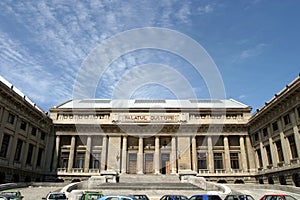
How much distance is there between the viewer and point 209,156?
4331 centimetres

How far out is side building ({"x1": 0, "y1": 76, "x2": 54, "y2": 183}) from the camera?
30.3 m

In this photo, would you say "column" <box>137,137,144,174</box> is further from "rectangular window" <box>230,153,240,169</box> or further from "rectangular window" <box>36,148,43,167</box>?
"rectangular window" <box>36,148,43,167</box>

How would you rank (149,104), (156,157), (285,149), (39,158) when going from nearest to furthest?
(285,149) < (39,158) < (156,157) < (149,104)

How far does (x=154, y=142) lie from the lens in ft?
147

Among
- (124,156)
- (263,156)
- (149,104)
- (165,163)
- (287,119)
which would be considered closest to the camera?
(287,119)

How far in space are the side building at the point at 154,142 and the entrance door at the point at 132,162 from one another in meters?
0.02

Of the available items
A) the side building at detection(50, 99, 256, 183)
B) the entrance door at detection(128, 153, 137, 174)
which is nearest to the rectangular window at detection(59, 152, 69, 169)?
the side building at detection(50, 99, 256, 183)

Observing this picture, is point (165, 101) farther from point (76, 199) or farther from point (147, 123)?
point (76, 199)

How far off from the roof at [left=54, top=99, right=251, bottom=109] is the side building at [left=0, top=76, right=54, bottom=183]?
802cm

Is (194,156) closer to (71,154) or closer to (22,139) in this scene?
(71,154)

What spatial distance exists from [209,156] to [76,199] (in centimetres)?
2841

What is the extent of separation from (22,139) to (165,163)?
2302cm

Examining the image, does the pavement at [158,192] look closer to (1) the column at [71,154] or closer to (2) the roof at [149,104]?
(1) the column at [71,154]

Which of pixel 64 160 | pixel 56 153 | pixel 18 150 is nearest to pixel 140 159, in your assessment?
pixel 64 160
